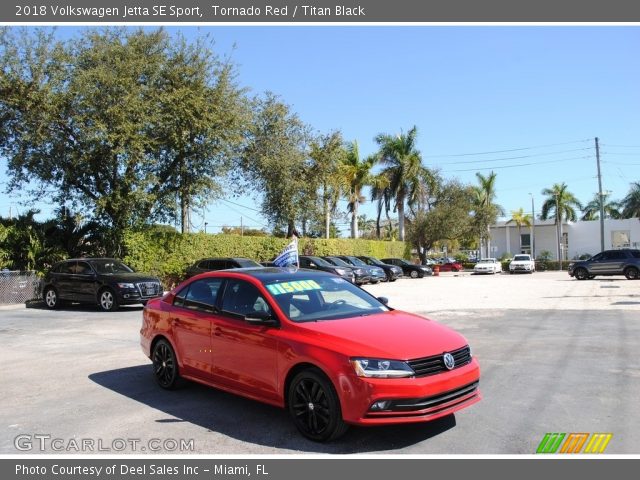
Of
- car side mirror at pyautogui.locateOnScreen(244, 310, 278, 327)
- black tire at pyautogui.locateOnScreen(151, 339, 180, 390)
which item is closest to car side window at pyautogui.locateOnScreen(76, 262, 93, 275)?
black tire at pyautogui.locateOnScreen(151, 339, 180, 390)

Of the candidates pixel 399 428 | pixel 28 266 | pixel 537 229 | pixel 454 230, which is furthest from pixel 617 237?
pixel 399 428

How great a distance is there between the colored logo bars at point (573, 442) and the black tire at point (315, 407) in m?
1.79

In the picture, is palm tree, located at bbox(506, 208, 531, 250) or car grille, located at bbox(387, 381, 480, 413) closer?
car grille, located at bbox(387, 381, 480, 413)

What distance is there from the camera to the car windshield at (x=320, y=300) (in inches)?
232

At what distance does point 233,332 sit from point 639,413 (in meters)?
4.35

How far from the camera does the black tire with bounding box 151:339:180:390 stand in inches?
278

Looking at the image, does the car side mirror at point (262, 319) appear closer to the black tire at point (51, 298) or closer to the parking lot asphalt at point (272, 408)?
the parking lot asphalt at point (272, 408)

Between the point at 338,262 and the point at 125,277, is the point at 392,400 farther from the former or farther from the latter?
the point at 338,262

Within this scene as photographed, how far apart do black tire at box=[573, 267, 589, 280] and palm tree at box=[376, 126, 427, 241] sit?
20521mm

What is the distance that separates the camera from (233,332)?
20.1ft

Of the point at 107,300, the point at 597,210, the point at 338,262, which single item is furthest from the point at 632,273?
the point at 597,210

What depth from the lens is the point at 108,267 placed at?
18.4 meters

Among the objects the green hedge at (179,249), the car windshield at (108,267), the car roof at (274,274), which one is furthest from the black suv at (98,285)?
the car roof at (274,274)

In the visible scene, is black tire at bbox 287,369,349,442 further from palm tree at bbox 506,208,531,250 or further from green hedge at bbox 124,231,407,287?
palm tree at bbox 506,208,531,250
